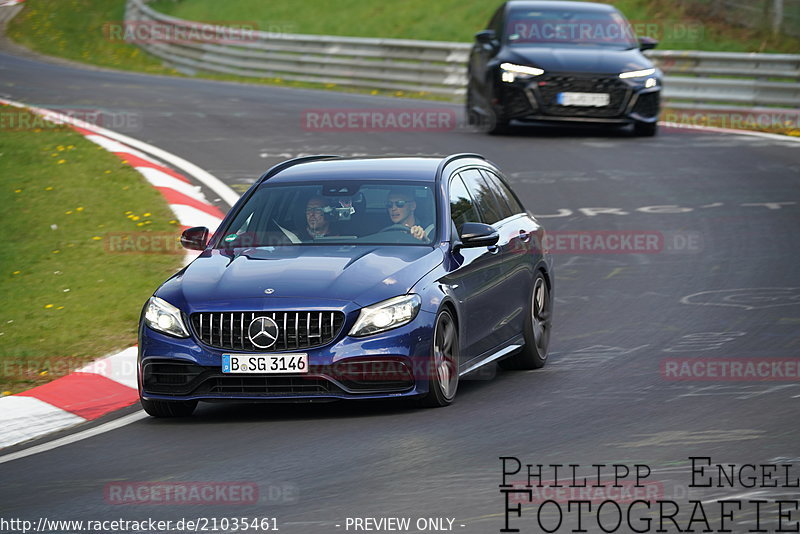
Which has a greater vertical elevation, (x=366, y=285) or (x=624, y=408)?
(x=366, y=285)

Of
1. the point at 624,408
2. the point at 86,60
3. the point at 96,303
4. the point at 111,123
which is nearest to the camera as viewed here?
the point at 624,408

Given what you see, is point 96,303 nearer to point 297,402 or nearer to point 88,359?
point 88,359

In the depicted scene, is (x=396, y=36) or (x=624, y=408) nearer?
(x=624, y=408)

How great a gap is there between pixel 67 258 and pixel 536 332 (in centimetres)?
506

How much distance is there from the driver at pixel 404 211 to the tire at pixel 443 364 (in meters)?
0.70

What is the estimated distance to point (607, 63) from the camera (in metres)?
22.1

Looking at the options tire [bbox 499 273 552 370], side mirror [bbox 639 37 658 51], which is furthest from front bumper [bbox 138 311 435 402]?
side mirror [bbox 639 37 658 51]

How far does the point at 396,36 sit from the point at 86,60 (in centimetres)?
901

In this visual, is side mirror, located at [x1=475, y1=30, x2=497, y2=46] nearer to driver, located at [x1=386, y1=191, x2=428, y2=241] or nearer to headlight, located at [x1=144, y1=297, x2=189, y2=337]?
driver, located at [x1=386, y1=191, x2=428, y2=241]

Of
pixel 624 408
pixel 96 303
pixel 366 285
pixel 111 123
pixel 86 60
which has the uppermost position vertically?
pixel 366 285

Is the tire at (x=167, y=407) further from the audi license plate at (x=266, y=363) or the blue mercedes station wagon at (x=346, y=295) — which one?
the audi license plate at (x=266, y=363)

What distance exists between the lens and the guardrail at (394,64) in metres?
25.5

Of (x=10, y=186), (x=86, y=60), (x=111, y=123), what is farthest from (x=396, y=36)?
(x=10, y=186)

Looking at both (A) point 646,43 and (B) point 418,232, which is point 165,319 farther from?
(A) point 646,43
